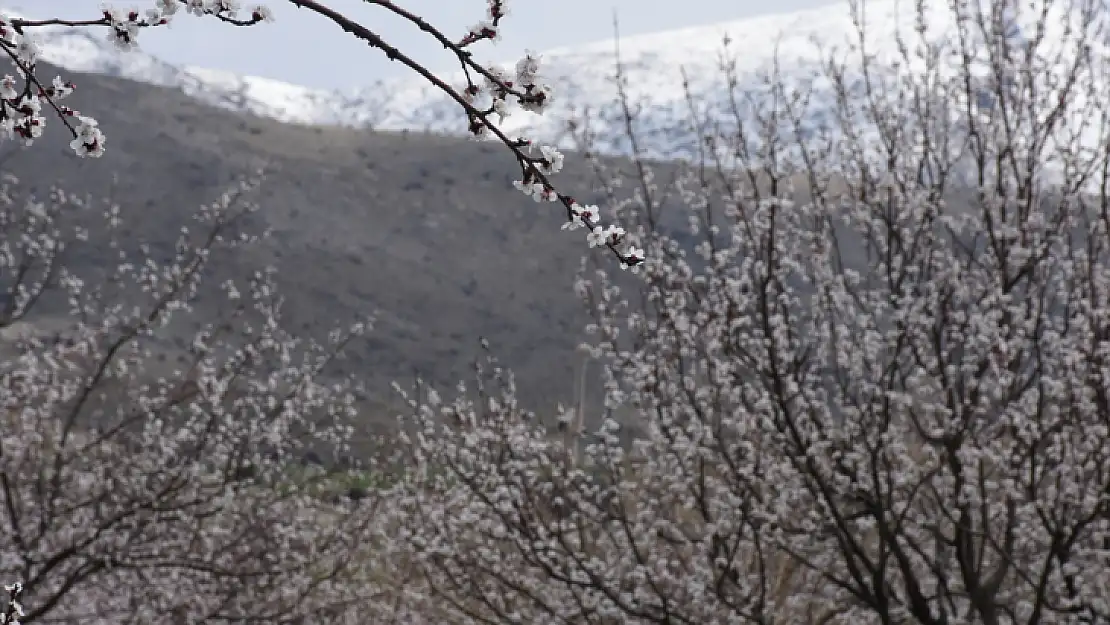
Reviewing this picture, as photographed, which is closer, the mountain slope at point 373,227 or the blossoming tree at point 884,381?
the blossoming tree at point 884,381

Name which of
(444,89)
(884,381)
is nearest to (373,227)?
(884,381)

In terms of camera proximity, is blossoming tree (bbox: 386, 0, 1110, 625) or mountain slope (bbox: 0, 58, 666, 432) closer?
blossoming tree (bbox: 386, 0, 1110, 625)

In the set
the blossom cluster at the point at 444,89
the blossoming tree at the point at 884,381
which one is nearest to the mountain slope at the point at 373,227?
the blossoming tree at the point at 884,381

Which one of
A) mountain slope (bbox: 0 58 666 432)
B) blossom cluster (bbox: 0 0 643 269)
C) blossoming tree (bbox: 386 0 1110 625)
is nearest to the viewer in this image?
blossom cluster (bbox: 0 0 643 269)

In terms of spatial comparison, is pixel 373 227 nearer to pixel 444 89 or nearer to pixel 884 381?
pixel 884 381

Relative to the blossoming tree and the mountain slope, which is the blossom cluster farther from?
the mountain slope

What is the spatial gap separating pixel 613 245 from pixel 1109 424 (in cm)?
353

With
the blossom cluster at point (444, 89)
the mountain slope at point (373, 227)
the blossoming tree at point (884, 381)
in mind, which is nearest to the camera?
the blossom cluster at point (444, 89)

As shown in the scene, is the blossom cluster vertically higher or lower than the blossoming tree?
lower

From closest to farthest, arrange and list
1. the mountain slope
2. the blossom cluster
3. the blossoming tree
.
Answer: the blossom cluster → the blossoming tree → the mountain slope

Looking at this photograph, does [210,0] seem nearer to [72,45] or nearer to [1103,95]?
[1103,95]

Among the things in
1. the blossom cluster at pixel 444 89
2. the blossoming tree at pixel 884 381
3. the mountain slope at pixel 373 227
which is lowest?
the blossom cluster at pixel 444 89

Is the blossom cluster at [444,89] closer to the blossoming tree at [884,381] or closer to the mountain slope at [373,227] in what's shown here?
the blossoming tree at [884,381]

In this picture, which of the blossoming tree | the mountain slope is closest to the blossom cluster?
the blossoming tree
